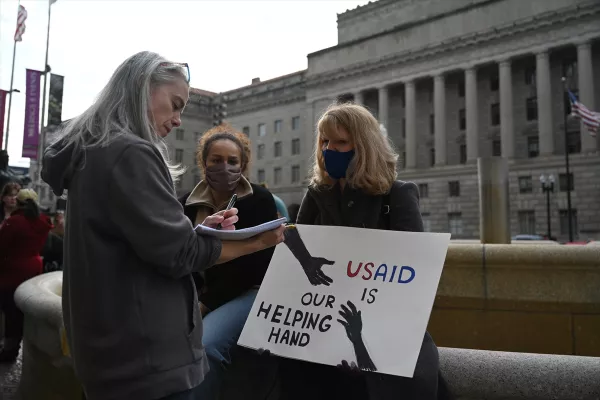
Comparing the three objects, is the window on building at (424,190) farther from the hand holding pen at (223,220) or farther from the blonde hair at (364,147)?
the hand holding pen at (223,220)

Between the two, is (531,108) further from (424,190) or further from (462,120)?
(424,190)

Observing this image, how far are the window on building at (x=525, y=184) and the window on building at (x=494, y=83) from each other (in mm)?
9680

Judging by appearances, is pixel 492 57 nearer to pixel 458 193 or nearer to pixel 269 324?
pixel 458 193

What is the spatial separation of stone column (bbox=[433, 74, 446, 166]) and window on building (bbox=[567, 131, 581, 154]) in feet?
35.0

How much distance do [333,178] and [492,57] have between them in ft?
152

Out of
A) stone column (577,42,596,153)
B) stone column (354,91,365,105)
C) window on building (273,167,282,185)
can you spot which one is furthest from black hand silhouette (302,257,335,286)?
window on building (273,167,282,185)

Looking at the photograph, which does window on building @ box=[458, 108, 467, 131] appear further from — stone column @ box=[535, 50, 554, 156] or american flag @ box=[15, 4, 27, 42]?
american flag @ box=[15, 4, 27, 42]

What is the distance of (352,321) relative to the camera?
2.34m

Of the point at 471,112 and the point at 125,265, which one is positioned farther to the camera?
the point at 471,112

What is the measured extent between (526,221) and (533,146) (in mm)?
7284

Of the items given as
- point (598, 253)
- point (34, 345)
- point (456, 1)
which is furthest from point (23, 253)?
point (456, 1)

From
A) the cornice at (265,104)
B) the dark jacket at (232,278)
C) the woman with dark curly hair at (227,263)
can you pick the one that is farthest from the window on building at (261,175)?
the dark jacket at (232,278)

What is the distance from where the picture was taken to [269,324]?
250 centimetres

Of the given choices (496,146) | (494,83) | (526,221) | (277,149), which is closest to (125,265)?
(526,221)
